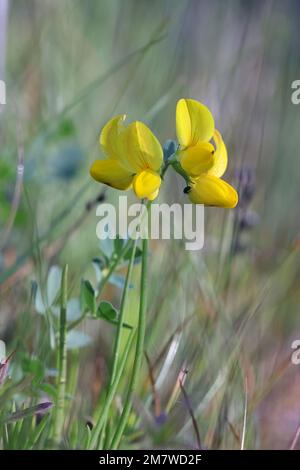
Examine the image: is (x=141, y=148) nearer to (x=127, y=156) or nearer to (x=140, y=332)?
(x=127, y=156)

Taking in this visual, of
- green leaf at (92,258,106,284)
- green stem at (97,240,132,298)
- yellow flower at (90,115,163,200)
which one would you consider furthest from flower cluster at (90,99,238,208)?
green leaf at (92,258,106,284)

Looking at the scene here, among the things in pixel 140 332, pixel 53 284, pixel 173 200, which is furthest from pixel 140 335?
pixel 173 200

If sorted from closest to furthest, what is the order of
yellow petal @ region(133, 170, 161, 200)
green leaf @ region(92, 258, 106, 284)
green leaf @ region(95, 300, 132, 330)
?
1. yellow petal @ region(133, 170, 161, 200)
2. green leaf @ region(95, 300, 132, 330)
3. green leaf @ region(92, 258, 106, 284)

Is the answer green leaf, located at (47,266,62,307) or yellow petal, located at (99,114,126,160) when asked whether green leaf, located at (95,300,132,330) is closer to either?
green leaf, located at (47,266,62,307)

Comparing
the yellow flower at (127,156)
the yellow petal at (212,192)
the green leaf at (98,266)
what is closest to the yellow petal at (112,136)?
the yellow flower at (127,156)

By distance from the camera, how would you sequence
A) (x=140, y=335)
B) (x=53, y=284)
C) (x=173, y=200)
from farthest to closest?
(x=173, y=200)
(x=53, y=284)
(x=140, y=335)

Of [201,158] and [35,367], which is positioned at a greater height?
[201,158]

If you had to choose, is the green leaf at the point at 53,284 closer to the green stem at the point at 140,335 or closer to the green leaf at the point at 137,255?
the green leaf at the point at 137,255
